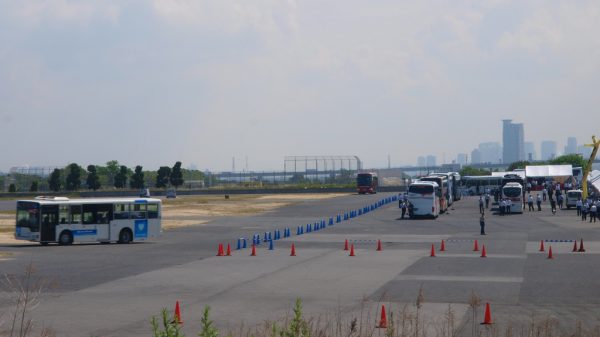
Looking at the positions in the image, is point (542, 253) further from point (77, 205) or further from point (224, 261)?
point (77, 205)

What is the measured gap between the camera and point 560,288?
23.6 metres

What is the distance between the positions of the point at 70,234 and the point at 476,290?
25891 mm

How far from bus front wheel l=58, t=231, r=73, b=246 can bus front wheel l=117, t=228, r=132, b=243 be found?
2.66 m

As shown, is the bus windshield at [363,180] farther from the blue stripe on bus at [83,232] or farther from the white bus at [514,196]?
the blue stripe on bus at [83,232]

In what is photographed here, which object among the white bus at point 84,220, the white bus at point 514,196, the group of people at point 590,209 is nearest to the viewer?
the white bus at point 84,220

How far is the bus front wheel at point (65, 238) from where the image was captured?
42719 mm

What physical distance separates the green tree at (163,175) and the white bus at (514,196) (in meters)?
90.6

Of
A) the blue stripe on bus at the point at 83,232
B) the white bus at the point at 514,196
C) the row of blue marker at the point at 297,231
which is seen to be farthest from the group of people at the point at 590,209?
the blue stripe on bus at the point at 83,232

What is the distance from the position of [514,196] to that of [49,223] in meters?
41.1

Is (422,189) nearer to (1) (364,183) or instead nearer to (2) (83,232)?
(2) (83,232)

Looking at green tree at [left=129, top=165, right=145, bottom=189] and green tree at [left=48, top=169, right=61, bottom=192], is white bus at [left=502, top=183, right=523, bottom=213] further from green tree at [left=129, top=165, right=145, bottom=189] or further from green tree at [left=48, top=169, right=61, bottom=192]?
green tree at [left=48, top=169, right=61, bottom=192]

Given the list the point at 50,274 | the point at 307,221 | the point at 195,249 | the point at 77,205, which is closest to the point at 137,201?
the point at 77,205

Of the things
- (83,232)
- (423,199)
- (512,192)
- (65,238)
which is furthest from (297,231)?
(512,192)

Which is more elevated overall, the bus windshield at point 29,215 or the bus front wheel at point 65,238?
the bus windshield at point 29,215
